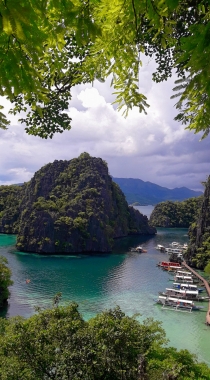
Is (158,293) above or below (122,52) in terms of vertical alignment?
below

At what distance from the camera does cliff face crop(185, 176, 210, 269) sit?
4319cm

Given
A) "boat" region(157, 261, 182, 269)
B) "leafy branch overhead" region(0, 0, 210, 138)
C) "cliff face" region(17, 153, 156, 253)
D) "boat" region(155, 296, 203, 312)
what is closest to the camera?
"leafy branch overhead" region(0, 0, 210, 138)

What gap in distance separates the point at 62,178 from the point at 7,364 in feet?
204

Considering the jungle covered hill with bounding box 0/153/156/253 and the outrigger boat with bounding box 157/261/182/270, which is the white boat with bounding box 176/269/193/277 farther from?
the jungle covered hill with bounding box 0/153/156/253

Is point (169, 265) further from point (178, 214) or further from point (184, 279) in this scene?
point (178, 214)

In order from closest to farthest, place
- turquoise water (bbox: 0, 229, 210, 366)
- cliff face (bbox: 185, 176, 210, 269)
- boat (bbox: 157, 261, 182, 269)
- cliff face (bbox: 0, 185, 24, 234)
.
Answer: turquoise water (bbox: 0, 229, 210, 366), boat (bbox: 157, 261, 182, 269), cliff face (bbox: 185, 176, 210, 269), cliff face (bbox: 0, 185, 24, 234)

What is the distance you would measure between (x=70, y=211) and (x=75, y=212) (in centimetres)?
108

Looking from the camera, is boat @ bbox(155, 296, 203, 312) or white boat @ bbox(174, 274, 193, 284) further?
white boat @ bbox(174, 274, 193, 284)

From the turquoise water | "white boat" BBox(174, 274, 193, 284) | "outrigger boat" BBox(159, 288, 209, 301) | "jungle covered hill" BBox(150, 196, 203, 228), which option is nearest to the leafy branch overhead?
the turquoise water

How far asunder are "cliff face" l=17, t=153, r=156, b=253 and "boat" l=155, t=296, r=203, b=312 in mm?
28492

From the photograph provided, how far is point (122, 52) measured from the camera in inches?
139

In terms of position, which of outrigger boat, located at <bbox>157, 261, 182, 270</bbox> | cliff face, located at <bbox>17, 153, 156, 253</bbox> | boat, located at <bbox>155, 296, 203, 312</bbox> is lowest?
boat, located at <bbox>155, 296, 203, 312</bbox>

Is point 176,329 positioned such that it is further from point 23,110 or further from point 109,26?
point 109,26

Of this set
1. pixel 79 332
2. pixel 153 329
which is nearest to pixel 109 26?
pixel 79 332
